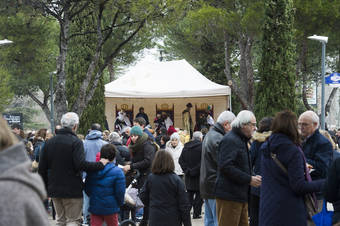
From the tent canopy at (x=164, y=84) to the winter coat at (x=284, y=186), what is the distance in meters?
19.3

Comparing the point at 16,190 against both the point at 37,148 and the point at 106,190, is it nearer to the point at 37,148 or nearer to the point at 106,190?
the point at 106,190

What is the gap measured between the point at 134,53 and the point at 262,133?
40205 millimetres

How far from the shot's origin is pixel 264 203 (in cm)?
554

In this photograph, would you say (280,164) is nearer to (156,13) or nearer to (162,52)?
(156,13)

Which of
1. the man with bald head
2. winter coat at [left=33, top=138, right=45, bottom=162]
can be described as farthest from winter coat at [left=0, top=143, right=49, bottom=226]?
winter coat at [left=33, top=138, right=45, bottom=162]

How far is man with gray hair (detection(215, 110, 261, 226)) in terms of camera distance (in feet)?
21.3

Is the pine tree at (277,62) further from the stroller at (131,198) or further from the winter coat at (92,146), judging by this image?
the winter coat at (92,146)

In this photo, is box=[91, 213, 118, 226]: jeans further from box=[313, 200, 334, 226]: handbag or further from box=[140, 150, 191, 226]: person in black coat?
box=[313, 200, 334, 226]: handbag

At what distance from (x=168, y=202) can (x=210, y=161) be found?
2.75 feet

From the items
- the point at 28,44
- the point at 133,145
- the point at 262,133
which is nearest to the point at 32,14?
the point at 133,145

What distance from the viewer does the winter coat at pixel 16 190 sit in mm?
2250

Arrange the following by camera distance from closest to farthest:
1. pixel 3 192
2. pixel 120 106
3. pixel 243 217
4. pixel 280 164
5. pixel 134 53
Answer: pixel 3 192 < pixel 280 164 < pixel 243 217 < pixel 120 106 < pixel 134 53

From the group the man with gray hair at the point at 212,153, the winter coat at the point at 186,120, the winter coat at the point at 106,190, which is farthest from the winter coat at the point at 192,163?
the winter coat at the point at 186,120

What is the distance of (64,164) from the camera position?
7344mm
